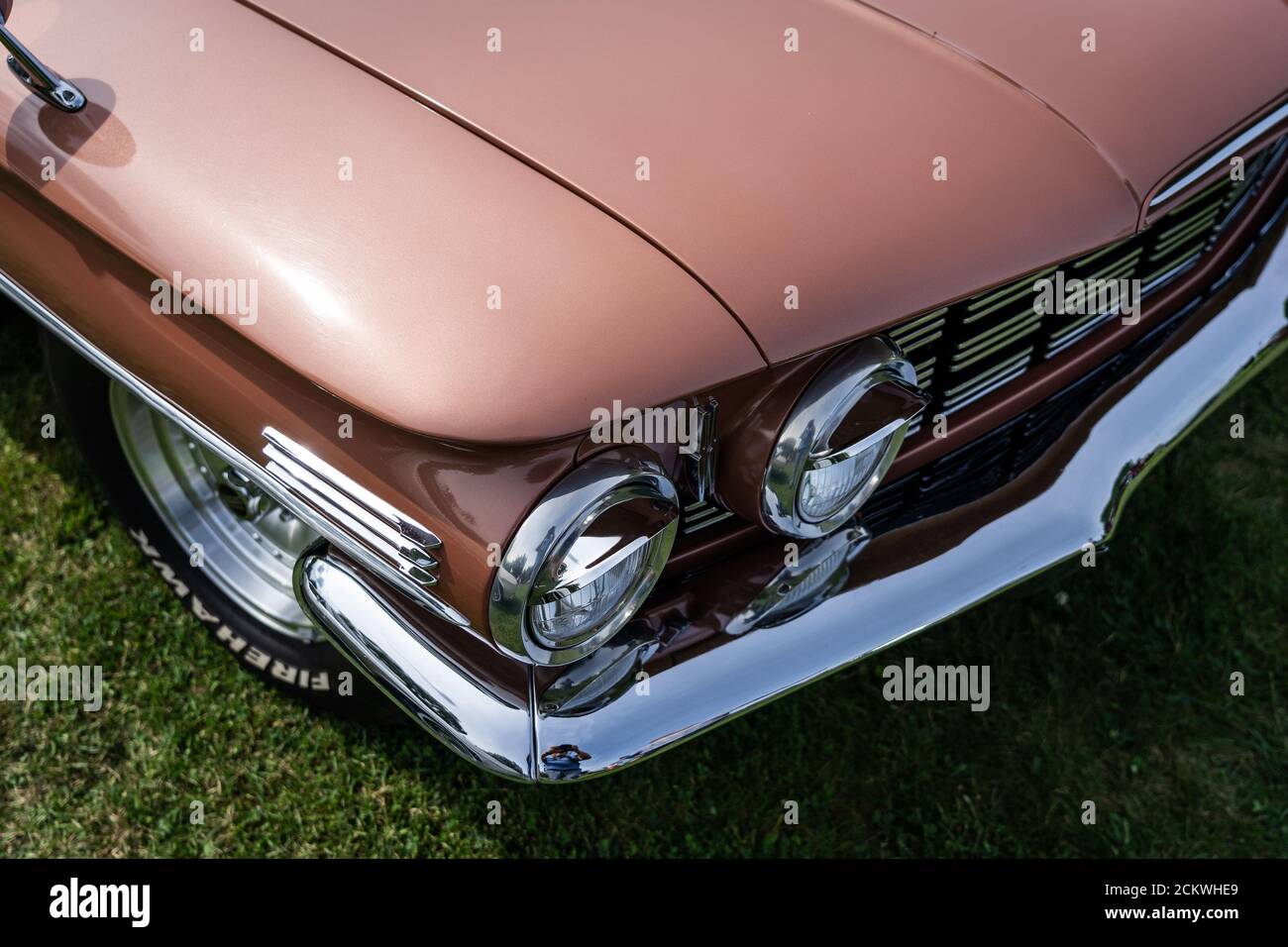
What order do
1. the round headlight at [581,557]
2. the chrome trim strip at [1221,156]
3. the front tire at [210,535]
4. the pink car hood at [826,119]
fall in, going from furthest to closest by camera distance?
the front tire at [210,535] → the chrome trim strip at [1221,156] → the pink car hood at [826,119] → the round headlight at [581,557]

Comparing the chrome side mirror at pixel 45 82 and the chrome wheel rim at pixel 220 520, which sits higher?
the chrome side mirror at pixel 45 82

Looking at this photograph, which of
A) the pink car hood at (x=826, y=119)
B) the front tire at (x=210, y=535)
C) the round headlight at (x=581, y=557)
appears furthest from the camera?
the front tire at (x=210, y=535)

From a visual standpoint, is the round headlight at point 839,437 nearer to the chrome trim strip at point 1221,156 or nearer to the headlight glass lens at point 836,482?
the headlight glass lens at point 836,482

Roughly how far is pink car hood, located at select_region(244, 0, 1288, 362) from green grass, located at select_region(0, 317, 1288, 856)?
1198 mm

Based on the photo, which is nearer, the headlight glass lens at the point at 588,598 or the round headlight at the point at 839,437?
the headlight glass lens at the point at 588,598

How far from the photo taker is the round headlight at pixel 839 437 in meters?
1.58

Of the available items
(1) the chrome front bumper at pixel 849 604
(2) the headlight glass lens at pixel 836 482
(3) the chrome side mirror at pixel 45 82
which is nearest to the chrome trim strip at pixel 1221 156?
(1) the chrome front bumper at pixel 849 604

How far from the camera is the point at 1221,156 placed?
1807mm

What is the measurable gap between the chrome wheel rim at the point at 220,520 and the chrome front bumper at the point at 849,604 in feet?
2.22

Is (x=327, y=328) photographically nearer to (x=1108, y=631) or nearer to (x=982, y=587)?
(x=982, y=587)

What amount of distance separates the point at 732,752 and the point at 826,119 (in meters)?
1.36

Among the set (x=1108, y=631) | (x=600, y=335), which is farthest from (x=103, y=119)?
(x=1108, y=631)

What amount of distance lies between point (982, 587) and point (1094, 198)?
0.65 m

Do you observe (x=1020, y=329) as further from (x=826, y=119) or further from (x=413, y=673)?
(x=413, y=673)
